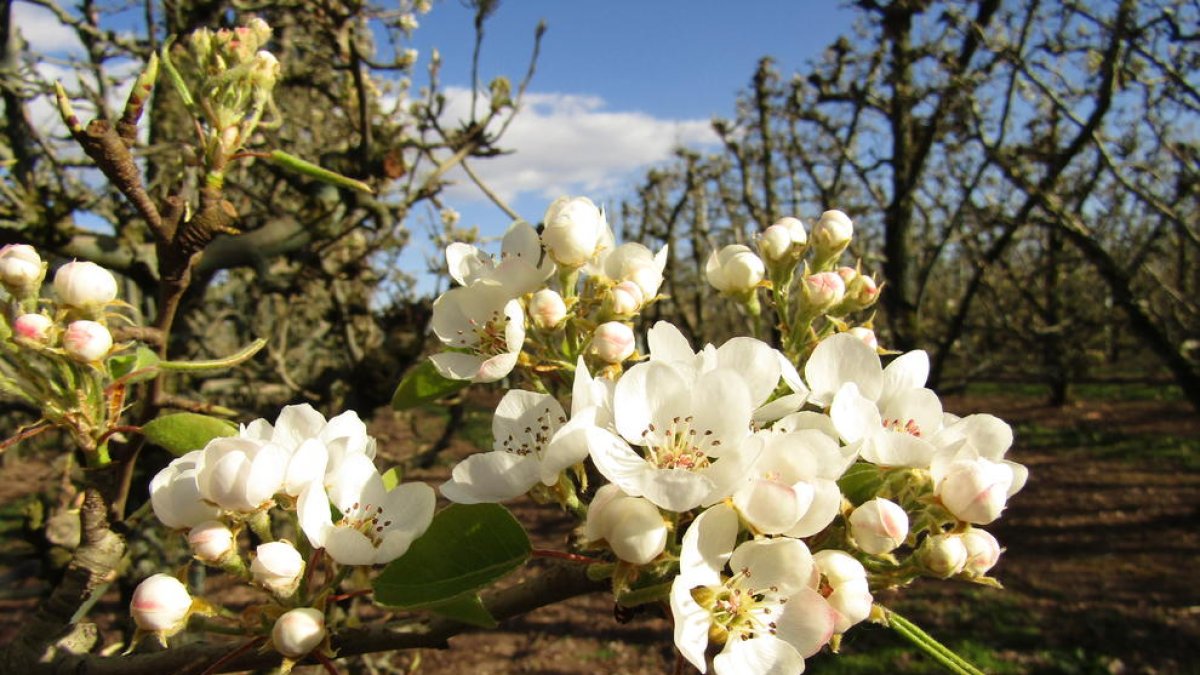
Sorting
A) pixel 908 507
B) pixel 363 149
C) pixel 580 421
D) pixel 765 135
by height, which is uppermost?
pixel 765 135

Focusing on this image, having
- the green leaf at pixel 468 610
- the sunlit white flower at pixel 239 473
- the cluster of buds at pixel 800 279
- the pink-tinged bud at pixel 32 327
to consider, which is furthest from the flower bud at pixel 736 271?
the pink-tinged bud at pixel 32 327

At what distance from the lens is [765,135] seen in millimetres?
9547

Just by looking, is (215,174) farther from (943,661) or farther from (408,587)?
(943,661)

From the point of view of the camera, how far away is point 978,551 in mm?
1013

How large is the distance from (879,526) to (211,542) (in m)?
0.84

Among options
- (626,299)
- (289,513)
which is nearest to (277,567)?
(289,513)

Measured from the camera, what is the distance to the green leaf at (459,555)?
3.23 ft

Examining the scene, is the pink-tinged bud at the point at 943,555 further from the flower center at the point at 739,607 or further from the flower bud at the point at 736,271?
the flower bud at the point at 736,271

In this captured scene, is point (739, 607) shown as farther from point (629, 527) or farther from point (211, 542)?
point (211, 542)

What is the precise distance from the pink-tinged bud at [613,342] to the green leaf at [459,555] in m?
0.27

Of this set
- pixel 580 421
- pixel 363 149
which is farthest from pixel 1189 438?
pixel 580 421

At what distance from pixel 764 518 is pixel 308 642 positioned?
0.57 m

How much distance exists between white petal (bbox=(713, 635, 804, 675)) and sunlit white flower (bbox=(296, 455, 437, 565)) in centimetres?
44

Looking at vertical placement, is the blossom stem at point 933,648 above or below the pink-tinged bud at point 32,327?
below
